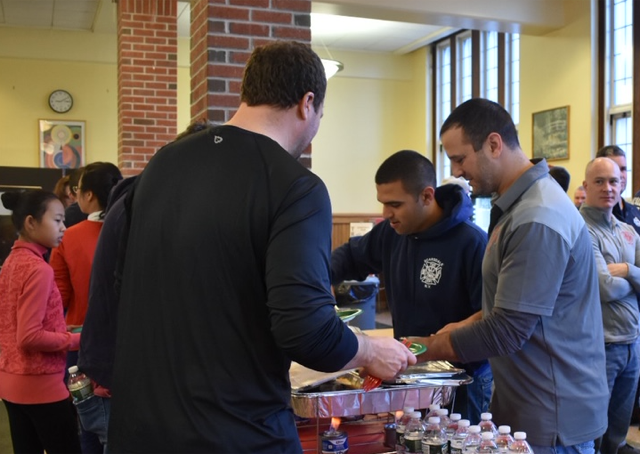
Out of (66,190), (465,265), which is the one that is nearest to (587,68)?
(66,190)

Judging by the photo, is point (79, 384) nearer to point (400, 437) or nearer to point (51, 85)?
point (400, 437)

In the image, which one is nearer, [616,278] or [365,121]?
[616,278]

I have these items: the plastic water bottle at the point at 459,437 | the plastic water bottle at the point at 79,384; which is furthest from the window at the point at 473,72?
the plastic water bottle at the point at 459,437

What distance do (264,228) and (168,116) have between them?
5.73 m

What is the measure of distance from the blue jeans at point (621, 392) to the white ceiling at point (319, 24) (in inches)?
282

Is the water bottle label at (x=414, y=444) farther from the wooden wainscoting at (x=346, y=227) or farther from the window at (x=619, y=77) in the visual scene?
the wooden wainscoting at (x=346, y=227)

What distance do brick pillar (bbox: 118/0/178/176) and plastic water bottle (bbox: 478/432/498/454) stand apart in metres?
5.43

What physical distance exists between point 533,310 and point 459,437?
0.39 m

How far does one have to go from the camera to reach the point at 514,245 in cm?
200

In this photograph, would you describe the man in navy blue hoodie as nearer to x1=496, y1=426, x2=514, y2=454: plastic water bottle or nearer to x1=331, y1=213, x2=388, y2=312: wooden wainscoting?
x1=496, y1=426, x2=514, y2=454: plastic water bottle

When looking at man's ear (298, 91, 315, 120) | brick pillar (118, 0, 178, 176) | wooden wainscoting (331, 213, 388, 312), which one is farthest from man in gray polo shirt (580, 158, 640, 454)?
wooden wainscoting (331, 213, 388, 312)

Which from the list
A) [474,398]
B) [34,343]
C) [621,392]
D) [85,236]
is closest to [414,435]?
[474,398]

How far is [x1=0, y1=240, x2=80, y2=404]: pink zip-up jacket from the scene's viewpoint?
299cm

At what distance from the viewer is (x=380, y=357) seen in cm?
169
